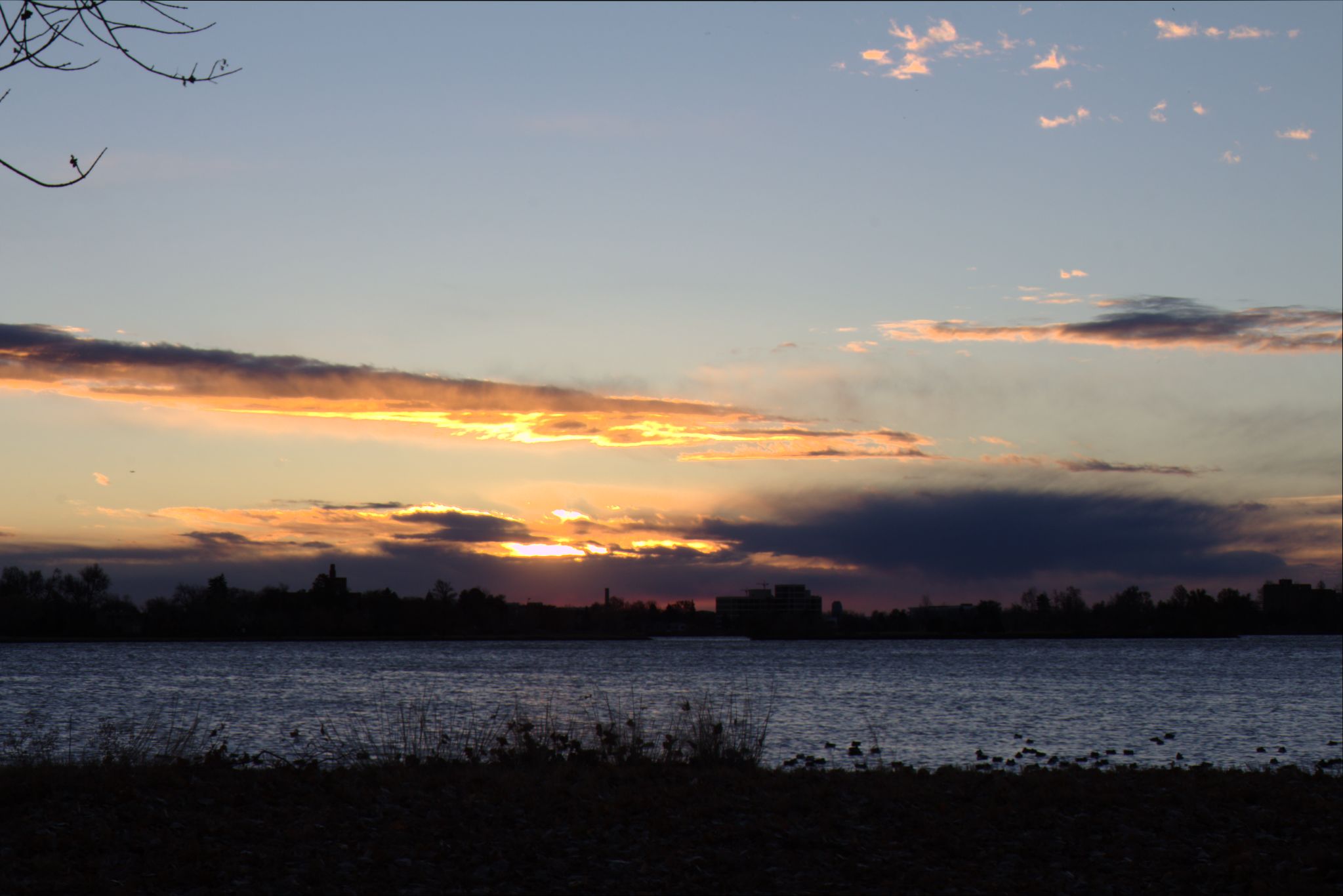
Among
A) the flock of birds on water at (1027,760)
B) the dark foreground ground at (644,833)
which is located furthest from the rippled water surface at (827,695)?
the dark foreground ground at (644,833)

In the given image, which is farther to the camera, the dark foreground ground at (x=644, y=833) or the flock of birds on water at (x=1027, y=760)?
the flock of birds on water at (x=1027, y=760)

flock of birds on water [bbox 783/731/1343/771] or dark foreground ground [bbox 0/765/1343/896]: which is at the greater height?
dark foreground ground [bbox 0/765/1343/896]

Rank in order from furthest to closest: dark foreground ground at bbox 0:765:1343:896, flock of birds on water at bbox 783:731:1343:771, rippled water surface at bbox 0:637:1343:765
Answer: rippled water surface at bbox 0:637:1343:765, flock of birds on water at bbox 783:731:1343:771, dark foreground ground at bbox 0:765:1343:896

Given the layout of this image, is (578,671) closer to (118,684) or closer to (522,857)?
(118,684)

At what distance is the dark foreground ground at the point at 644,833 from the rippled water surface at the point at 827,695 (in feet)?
39.5

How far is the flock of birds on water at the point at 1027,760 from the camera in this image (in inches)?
1026

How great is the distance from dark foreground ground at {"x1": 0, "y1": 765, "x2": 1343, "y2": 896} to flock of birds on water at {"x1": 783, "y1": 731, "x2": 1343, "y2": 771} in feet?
17.9

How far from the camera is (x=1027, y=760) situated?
2997cm

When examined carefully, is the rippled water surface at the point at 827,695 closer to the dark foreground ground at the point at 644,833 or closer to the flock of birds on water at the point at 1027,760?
the flock of birds on water at the point at 1027,760

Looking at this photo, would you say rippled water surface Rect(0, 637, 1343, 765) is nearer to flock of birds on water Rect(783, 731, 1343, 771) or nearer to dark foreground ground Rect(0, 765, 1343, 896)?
flock of birds on water Rect(783, 731, 1343, 771)

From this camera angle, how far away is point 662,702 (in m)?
49.5

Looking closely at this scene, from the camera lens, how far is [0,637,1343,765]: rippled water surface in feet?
124

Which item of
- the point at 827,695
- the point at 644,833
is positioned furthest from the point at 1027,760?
the point at 827,695

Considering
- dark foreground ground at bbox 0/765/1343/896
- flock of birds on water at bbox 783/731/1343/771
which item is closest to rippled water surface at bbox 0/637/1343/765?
flock of birds on water at bbox 783/731/1343/771
